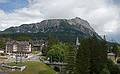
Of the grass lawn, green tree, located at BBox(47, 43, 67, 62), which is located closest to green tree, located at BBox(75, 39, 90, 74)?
the grass lawn

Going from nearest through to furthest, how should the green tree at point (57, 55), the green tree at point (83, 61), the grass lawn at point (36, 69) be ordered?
1. the green tree at point (83, 61)
2. the grass lawn at point (36, 69)
3. the green tree at point (57, 55)

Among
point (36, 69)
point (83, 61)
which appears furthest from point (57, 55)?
point (83, 61)

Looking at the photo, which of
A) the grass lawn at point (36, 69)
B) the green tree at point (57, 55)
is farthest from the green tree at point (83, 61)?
the green tree at point (57, 55)

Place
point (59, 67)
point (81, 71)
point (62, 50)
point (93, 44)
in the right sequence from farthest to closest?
point (62, 50) → point (59, 67) → point (93, 44) → point (81, 71)

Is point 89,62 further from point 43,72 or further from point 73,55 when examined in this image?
point 43,72

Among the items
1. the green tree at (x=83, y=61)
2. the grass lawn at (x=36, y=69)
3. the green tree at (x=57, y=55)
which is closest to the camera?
the green tree at (x=83, y=61)

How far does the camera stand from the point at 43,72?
108 meters

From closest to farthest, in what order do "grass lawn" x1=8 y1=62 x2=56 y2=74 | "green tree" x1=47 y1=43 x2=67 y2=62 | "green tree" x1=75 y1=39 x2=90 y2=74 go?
"green tree" x1=75 y1=39 x2=90 y2=74 → "grass lawn" x1=8 y1=62 x2=56 y2=74 → "green tree" x1=47 y1=43 x2=67 y2=62

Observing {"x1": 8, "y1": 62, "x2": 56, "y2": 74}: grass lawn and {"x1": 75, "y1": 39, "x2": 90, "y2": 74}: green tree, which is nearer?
{"x1": 75, "y1": 39, "x2": 90, "y2": 74}: green tree

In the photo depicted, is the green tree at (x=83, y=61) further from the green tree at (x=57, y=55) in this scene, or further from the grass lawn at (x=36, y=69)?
the green tree at (x=57, y=55)

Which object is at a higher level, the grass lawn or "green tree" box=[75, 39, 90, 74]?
"green tree" box=[75, 39, 90, 74]

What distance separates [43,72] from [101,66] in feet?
97.7

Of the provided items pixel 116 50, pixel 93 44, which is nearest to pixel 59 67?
pixel 93 44

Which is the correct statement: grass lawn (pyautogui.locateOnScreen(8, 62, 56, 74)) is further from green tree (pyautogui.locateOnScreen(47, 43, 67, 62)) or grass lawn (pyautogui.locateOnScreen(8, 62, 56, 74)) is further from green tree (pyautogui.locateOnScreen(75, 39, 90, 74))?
green tree (pyautogui.locateOnScreen(75, 39, 90, 74))
